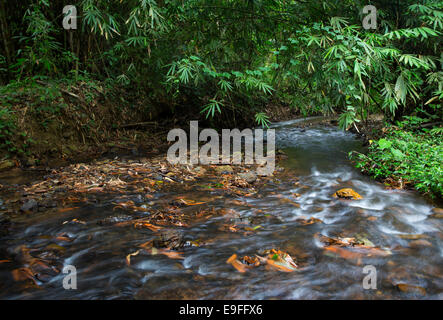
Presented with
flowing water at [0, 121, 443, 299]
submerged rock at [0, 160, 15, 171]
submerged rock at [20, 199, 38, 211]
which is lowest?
flowing water at [0, 121, 443, 299]

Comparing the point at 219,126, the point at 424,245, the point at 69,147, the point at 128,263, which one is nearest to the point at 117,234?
the point at 128,263

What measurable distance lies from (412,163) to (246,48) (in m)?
2.83

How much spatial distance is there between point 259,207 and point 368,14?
327cm

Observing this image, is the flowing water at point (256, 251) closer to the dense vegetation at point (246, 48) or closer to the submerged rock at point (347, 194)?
the submerged rock at point (347, 194)

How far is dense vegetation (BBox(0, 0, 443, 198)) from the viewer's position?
3355mm

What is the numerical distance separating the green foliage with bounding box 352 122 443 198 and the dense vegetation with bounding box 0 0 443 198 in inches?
3.0

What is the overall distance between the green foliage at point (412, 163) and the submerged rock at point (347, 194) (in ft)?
1.82

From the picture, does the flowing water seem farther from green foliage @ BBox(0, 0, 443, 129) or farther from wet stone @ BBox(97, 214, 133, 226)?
green foliage @ BBox(0, 0, 443, 129)

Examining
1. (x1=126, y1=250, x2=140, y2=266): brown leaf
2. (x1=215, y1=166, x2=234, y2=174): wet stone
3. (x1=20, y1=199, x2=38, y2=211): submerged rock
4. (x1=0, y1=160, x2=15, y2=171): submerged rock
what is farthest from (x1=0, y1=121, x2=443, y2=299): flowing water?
(x1=0, y1=160, x2=15, y2=171): submerged rock

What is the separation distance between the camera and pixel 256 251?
171cm

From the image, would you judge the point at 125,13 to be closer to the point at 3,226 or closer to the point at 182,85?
the point at 182,85

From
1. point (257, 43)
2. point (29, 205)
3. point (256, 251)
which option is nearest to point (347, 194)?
point (256, 251)

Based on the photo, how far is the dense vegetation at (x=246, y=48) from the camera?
11.0 ft

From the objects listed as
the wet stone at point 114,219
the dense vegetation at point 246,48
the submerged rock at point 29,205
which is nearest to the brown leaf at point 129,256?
the wet stone at point 114,219
